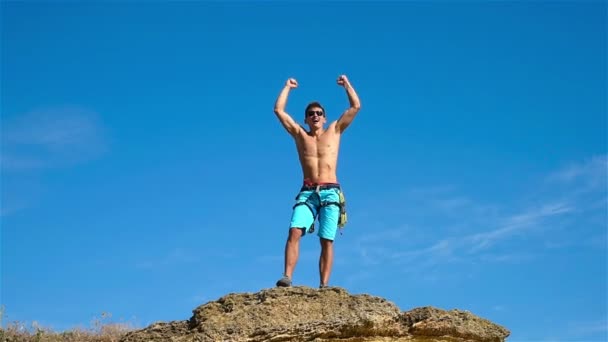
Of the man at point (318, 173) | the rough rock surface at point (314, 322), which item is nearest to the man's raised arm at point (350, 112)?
the man at point (318, 173)

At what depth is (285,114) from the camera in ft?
35.1

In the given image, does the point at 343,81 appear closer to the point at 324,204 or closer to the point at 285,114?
the point at 285,114

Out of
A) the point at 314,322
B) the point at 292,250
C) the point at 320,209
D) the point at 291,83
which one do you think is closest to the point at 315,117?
the point at 291,83

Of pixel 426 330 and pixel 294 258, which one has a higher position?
pixel 294 258

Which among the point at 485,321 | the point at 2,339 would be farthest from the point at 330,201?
the point at 2,339

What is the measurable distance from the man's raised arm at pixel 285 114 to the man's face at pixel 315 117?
0.61 ft

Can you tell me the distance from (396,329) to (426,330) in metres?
0.37

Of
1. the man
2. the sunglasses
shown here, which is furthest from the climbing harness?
the sunglasses

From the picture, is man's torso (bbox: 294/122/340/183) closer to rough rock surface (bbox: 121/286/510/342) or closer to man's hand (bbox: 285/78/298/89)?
man's hand (bbox: 285/78/298/89)

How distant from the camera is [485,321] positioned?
898 cm

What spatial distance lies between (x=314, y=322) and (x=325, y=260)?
1723mm

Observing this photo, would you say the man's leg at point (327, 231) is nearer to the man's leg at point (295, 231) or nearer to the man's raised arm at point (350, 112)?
the man's leg at point (295, 231)

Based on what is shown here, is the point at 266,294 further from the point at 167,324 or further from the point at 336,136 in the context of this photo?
the point at 336,136

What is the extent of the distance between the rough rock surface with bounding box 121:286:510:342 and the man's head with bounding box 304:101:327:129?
2.73m
